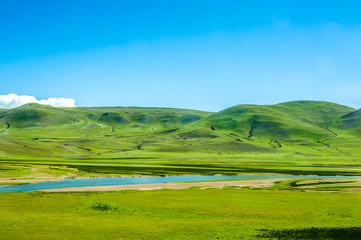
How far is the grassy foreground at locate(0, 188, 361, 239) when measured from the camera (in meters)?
32.4

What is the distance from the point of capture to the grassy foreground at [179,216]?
32.4m

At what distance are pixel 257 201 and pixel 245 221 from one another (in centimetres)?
1529

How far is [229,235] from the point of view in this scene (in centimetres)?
3200

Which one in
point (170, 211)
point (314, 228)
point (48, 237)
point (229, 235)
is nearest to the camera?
point (48, 237)

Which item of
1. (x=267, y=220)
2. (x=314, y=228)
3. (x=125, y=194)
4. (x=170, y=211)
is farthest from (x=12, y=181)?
(x=314, y=228)

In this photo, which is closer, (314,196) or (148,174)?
(314,196)

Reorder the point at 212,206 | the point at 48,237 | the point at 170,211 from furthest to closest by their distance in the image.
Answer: the point at 212,206 → the point at 170,211 → the point at 48,237

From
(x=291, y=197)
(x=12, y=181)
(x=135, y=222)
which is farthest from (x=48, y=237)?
(x=12, y=181)

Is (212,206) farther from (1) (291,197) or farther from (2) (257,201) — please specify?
(1) (291,197)

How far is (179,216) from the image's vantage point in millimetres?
41812

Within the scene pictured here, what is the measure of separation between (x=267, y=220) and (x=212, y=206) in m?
11.3

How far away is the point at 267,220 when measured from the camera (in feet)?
128

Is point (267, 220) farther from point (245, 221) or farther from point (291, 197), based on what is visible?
point (291, 197)

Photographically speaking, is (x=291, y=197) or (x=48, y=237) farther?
(x=291, y=197)
